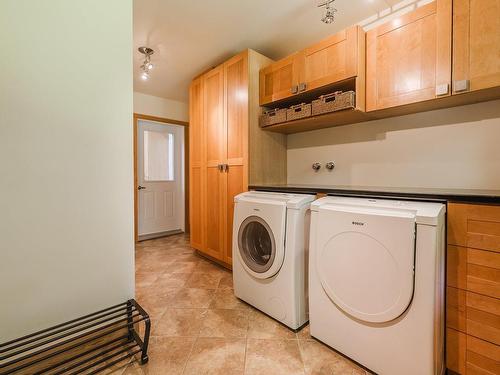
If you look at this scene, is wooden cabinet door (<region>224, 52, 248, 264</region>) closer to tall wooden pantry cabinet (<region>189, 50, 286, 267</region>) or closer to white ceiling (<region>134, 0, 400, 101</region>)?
tall wooden pantry cabinet (<region>189, 50, 286, 267</region>)

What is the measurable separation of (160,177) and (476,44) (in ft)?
13.3

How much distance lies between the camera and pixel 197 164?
3020 millimetres

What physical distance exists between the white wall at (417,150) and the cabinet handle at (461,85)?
382 mm

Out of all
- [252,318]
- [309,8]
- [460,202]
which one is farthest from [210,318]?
[309,8]

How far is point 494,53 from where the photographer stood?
1.27 meters

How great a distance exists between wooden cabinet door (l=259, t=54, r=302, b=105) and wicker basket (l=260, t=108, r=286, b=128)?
11 cm

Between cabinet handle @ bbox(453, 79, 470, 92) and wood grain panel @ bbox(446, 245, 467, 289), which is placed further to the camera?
cabinet handle @ bbox(453, 79, 470, 92)

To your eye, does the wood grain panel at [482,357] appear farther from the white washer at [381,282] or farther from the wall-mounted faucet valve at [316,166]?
the wall-mounted faucet valve at [316,166]

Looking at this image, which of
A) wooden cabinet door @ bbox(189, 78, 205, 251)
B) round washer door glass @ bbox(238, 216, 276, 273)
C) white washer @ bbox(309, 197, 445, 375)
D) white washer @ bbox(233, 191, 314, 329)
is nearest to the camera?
white washer @ bbox(309, 197, 445, 375)

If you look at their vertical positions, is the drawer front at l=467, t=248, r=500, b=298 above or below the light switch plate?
below

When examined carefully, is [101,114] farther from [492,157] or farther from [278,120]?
[492,157]

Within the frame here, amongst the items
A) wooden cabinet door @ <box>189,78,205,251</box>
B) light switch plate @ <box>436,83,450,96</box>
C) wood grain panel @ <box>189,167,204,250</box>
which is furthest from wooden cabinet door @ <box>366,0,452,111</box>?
wood grain panel @ <box>189,167,204,250</box>

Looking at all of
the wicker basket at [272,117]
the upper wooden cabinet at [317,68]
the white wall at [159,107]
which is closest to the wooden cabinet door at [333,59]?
the upper wooden cabinet at [317,68]

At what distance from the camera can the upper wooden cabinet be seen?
174 cm
